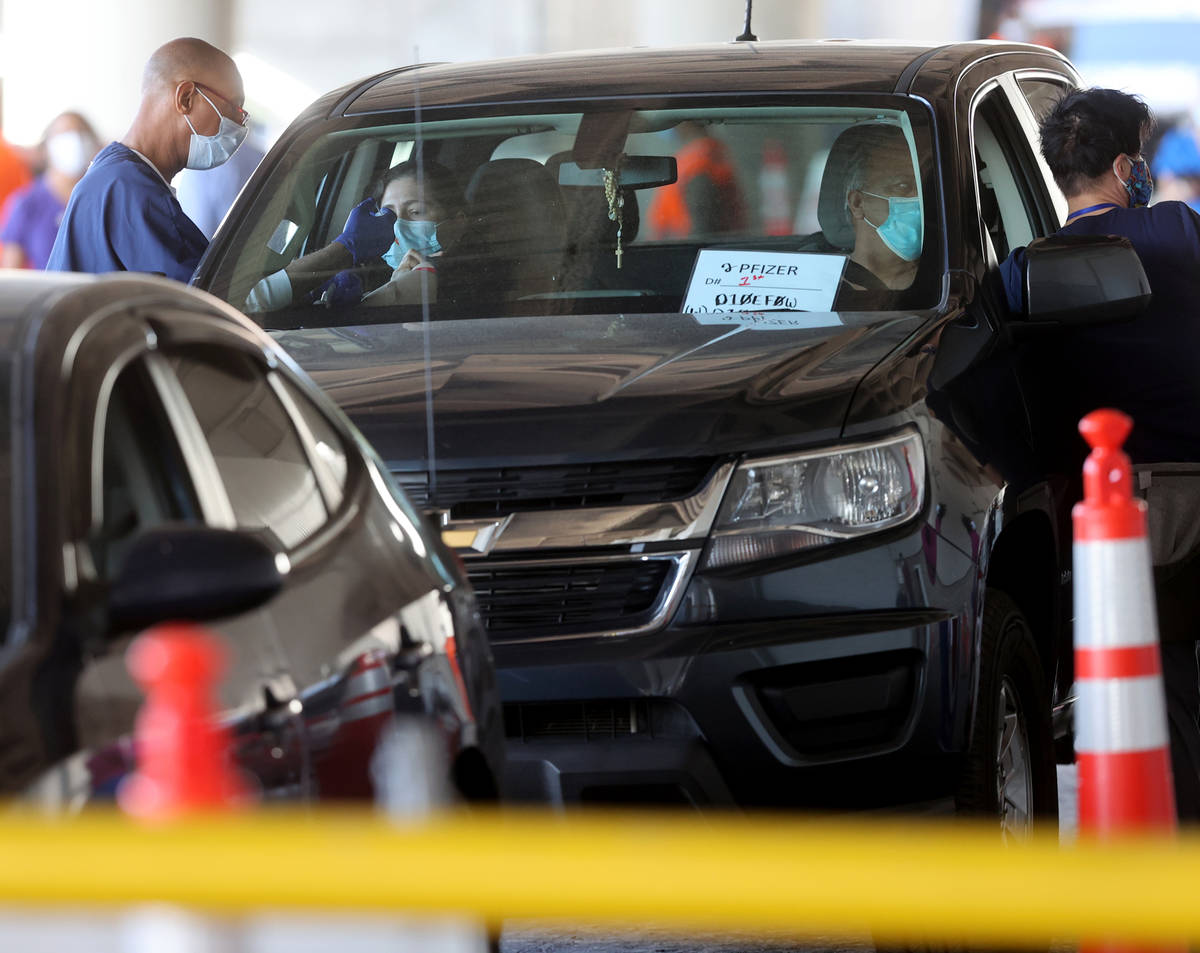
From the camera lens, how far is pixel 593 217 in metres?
5.32

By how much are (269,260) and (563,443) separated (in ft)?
5.09

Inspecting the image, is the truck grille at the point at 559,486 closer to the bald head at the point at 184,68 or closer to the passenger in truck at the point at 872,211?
the passenger in truck at the point at 872,211

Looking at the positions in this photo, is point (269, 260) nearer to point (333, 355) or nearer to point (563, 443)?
point (333, 355)

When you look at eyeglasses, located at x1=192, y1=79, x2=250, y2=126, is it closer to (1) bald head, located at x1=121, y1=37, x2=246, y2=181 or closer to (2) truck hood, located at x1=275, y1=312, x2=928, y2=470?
(1) bald head, located at x1=121, y1=37, x2=246, y2=181

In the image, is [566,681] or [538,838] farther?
[566,681]

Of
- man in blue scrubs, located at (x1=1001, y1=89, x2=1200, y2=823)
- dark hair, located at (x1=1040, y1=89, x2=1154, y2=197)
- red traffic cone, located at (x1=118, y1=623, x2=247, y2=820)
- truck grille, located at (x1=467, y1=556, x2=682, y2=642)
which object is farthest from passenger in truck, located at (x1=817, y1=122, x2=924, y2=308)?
red traffic cone, located at (x1=118, y1=623, x2=247, y2=820)

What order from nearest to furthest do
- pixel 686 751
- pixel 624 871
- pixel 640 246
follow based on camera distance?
pixel 624 871
pixel 686 751
pixel 640 246

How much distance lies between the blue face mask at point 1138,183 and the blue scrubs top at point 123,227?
2.59 meters

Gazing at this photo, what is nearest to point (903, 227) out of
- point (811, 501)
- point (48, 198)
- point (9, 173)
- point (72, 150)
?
point (811, 501)

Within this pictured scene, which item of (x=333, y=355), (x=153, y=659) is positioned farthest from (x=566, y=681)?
(x=153, y=659)

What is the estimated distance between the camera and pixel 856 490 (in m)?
4.11

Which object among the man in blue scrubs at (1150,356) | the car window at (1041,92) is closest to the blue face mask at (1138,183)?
the man in blue scrubs at (1150,356)

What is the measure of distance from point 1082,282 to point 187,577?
106 inches

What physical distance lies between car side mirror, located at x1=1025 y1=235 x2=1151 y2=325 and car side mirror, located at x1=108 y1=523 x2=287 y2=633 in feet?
8.25
